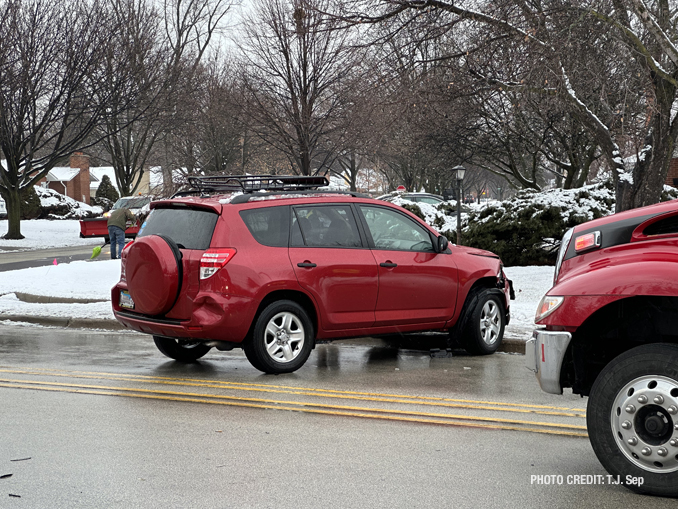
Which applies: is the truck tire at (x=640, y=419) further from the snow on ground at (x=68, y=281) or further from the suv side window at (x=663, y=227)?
the snow on ground at (x=68, y=281)

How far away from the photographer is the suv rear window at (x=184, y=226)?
736 centimetres

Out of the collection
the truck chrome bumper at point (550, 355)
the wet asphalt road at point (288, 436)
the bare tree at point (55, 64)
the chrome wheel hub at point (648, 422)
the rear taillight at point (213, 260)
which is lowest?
the wet asphalt road at point (288, 436)

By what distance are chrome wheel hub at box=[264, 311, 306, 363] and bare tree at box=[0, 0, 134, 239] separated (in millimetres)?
26703

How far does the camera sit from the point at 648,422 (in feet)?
12.8

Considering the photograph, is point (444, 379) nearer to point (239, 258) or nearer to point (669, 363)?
point (239, 258)

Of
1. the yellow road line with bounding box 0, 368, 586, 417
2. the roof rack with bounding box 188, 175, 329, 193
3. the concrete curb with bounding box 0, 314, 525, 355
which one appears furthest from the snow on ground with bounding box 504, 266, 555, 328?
the concrete curb with bounding box 0, 314, 525, 355

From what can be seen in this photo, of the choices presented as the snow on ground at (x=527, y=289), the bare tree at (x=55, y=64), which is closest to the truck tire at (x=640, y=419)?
the snow on ground at (x=527, y=289)

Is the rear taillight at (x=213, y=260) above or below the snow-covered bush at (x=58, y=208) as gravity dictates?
below

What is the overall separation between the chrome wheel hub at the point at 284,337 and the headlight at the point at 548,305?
10.8 ft

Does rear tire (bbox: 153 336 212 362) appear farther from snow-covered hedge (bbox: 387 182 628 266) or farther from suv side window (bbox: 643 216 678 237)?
snow-covered hedge (bbox: 387 182 628 266)

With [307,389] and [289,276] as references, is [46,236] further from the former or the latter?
[307,389]

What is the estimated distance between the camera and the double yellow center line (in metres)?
5.74

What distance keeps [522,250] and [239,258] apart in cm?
1036

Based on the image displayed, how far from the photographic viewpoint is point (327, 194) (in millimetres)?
8234
